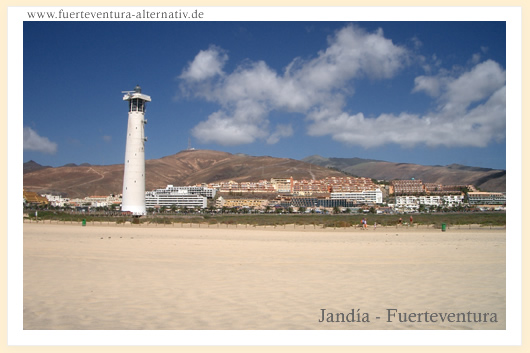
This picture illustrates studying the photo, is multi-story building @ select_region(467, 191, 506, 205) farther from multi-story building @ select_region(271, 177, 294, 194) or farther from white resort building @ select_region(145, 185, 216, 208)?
white resort building @ select_region(145, 185, 216, 208)

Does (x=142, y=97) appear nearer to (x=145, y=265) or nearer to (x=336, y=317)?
(x=145, y=265)

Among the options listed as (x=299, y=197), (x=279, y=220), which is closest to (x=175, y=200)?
(x=299, y=197)

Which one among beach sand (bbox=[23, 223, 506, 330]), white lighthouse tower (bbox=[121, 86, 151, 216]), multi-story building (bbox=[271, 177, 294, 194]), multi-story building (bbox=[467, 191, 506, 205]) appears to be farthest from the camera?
Result: multi-story building (bbox=[271, 177, 294, 194])

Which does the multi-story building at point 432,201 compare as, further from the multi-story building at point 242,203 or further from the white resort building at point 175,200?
the white resort building at point 175,200

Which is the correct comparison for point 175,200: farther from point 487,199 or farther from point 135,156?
point 487,199

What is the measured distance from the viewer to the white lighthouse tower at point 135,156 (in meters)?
50.3

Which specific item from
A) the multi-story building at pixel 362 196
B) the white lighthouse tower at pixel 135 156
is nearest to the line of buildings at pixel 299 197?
the multi-story building at pixel 362 196

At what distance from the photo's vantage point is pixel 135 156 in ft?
165

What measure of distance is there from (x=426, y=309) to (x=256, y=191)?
144312 mm

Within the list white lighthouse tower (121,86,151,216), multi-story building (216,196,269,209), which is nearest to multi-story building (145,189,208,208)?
multi-story building (216,196,269,209)

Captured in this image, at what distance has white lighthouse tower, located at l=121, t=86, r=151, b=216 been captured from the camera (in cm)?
5034

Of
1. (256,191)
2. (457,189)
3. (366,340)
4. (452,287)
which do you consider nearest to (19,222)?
(366,340)

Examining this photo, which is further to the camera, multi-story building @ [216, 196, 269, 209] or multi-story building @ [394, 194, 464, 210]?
multi-story building @ [394, 194, 464, 210]

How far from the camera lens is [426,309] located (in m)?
5.95
